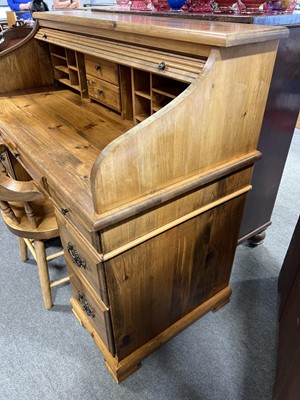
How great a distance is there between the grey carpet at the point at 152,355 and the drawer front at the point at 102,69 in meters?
1.06

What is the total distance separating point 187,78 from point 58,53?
1237 mm

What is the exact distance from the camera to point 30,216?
1266 mm

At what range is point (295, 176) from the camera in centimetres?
266

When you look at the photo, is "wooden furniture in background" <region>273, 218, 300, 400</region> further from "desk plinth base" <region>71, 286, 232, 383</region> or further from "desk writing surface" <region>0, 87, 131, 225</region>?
"desk writing surface" <region>0, 87, 131, 225</region>

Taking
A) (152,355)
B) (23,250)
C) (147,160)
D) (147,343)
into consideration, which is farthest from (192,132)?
(23,250)

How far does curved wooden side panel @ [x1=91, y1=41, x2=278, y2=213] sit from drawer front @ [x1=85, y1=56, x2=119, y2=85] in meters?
0.58

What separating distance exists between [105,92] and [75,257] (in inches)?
29.4

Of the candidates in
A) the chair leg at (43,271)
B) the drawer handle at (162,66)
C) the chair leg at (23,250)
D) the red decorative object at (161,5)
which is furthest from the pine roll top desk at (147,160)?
the chair leg at (23,250)

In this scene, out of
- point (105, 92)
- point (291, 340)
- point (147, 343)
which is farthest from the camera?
point (105, 92)

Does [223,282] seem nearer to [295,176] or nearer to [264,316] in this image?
[264,316]

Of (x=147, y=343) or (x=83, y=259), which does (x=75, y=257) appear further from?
(x=147, y=343)

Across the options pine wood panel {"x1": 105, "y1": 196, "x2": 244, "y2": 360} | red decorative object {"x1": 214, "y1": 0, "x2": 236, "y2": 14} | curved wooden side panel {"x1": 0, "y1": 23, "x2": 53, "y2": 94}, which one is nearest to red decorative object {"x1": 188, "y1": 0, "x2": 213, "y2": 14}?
red decorative object {"x1": 214, "y1": 0, "x2": 236, "y2": 14}

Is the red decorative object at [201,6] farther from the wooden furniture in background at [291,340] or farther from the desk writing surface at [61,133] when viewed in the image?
the wooden furniture in background at [291,340]

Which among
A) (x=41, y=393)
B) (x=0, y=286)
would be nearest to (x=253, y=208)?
→ (x=41, y=393)
